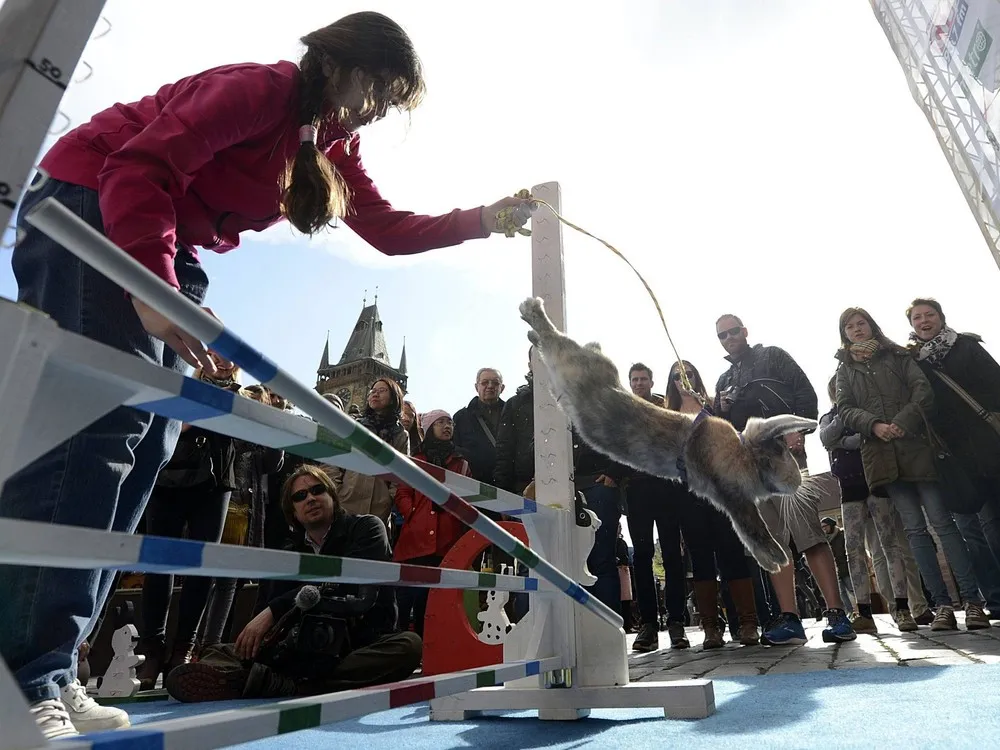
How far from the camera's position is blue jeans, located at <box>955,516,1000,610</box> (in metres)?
3.75

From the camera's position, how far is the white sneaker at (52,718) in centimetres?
92

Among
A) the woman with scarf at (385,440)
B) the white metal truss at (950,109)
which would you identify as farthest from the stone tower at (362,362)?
the woman with scarf at (385,440)

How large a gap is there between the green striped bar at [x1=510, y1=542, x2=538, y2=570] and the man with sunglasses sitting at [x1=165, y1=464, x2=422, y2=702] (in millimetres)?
1409

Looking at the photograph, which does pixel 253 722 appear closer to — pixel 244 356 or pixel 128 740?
pixel 128 740

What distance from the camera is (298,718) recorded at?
0.80m

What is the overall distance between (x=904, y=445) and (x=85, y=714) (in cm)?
402

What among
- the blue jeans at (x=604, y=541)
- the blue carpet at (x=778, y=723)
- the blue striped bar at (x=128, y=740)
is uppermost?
the blue jeans at (x=604, y=541)

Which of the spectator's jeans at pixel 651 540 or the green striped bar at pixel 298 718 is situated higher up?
the spectator's jeans at pixel 651 540

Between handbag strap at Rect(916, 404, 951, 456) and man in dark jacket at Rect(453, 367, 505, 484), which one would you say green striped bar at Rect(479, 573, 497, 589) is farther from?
handbag strap at Rect(916, 404, 951, 456)

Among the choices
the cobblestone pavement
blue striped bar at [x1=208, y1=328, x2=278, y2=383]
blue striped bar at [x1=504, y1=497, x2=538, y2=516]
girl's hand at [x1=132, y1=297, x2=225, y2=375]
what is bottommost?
the cobblestone pavement

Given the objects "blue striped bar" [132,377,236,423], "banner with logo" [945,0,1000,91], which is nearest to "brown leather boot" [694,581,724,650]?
"blue striped bar" [132,377,236,423]

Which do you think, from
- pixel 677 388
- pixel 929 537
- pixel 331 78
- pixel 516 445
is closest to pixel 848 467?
pixel 929 537

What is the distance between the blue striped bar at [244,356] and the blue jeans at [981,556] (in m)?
4.24

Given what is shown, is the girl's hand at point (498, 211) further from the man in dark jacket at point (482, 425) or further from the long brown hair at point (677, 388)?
the man in dark jacket at point (482, 425)
